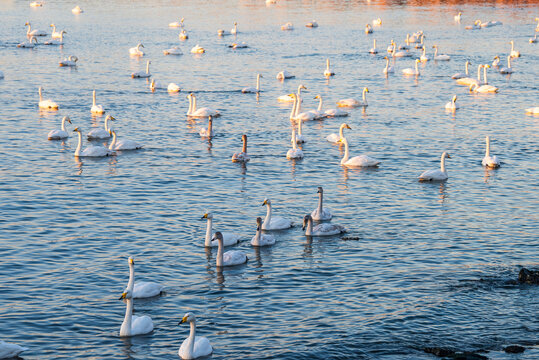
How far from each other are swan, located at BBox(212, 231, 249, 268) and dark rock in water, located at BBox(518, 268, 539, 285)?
8.51 meters

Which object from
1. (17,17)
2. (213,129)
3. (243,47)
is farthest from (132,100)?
(17,17)

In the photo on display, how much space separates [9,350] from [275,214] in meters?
14.0

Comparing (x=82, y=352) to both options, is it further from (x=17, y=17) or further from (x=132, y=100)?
(x=17, y=17)

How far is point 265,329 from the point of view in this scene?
23906mm

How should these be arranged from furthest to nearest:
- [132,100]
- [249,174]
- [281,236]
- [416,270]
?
[132,100], [249,174], [281,236], [416,270]

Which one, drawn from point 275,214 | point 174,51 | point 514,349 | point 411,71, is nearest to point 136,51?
point 174,51

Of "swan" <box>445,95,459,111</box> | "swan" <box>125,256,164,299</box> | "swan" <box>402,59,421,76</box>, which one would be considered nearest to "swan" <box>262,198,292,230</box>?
"swan" <box>125,256,164,299</box>

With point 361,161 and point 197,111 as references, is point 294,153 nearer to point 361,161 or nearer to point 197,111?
point 361,161

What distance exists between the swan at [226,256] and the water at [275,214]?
292mm

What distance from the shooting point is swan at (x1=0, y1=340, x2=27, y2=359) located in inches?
858

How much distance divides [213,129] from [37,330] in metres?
26.0

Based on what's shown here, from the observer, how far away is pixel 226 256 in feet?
93.1

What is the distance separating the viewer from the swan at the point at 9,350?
21797mm

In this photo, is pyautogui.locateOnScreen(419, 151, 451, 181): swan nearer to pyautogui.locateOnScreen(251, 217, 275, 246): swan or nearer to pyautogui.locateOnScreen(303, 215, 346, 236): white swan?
pyautogui.locateOnScreen(303, 215, 346, 236): white swan
